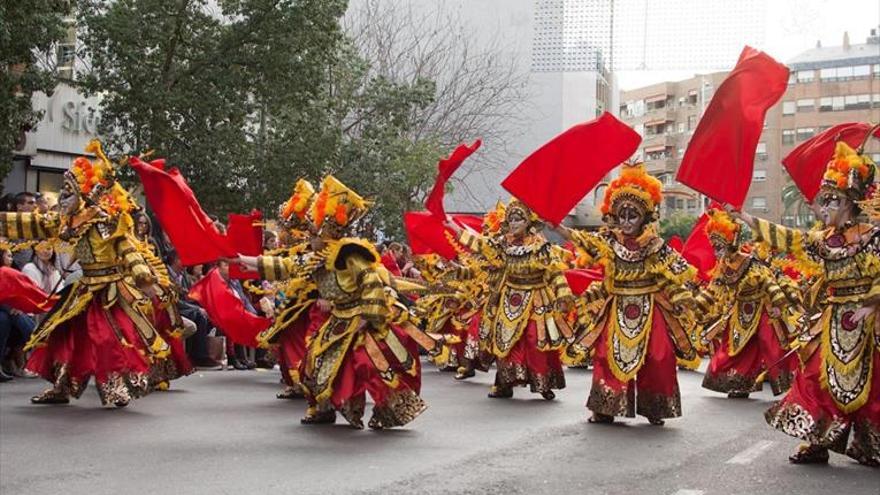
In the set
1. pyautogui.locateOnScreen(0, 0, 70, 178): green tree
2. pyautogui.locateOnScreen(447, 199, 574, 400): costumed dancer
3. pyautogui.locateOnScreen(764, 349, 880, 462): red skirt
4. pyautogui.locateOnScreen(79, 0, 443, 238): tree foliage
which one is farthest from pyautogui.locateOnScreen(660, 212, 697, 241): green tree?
pyautogui.locateOnScreen(764, 349, 880, 462): red skirt

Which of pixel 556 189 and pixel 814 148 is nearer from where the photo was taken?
pixel 814 148

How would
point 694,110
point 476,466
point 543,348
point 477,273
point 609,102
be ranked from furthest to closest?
1. point 694,110
2. point 609,102
3. point 477,273
4. point 543,348
5. point 476,466

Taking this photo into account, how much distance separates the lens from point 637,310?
9812mm

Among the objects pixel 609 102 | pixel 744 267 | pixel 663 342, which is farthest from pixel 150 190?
pixel 609 102

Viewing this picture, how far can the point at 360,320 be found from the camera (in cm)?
905

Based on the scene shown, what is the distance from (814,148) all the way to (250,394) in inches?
241

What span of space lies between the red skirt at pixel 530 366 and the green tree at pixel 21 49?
21.8 feet

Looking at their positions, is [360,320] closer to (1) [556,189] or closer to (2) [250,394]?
(1) [556,189]

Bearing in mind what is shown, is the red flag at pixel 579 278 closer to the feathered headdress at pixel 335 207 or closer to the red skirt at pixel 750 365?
the red skirt at pixel 750 365

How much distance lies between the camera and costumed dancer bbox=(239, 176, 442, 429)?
29.3 feet

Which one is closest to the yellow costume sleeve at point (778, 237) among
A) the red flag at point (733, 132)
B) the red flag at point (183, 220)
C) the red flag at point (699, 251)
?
the red flag at point (733, 132)

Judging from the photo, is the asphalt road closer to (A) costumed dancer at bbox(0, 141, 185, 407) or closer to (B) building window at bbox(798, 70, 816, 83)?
(A) costumed dancer at bbox(0, 141, 185, 407)

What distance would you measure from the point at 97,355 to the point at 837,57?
82.4 m

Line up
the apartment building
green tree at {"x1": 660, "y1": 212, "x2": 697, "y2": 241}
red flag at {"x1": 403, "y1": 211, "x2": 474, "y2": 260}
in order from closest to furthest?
1. red flag at {"x1": 403, "y1": 211, "x2": 474, "y2": 260}
2. green tree at {"x1": 660, "y1": 212, "x2": 697, "y2": 241}
3. the apartment building
